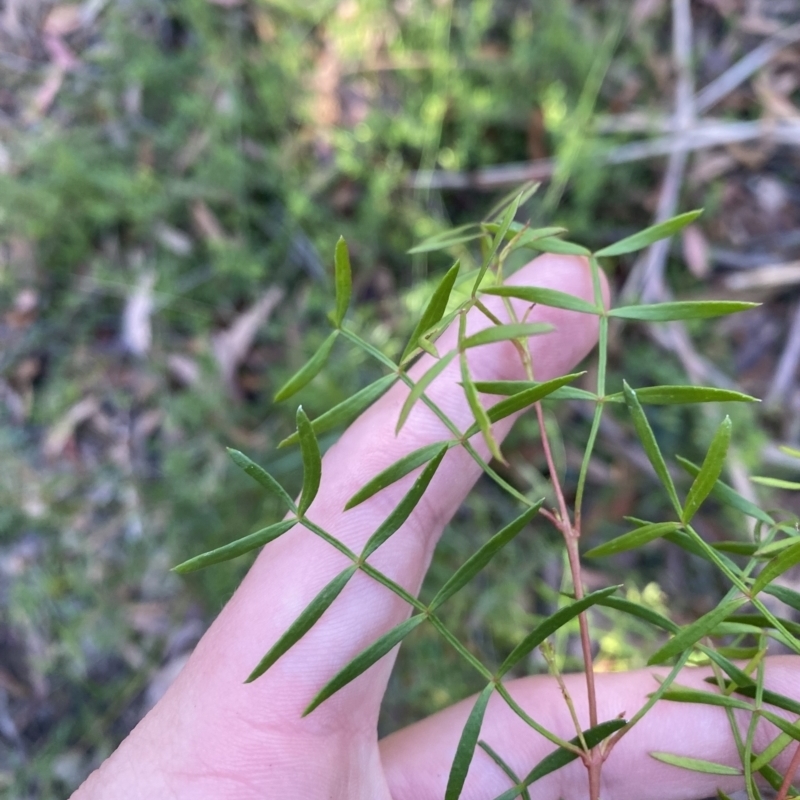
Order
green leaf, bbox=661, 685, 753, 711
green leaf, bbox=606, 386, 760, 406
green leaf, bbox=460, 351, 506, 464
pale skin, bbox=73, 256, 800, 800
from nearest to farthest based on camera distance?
green leaf, bbox=460, 351, 506, 464 < green leaf, bbox=606, 386, 760, 406 < green leaf, bbox=661, 685, 753, 711 < pale skin, bbox=73, 256, 800, 800

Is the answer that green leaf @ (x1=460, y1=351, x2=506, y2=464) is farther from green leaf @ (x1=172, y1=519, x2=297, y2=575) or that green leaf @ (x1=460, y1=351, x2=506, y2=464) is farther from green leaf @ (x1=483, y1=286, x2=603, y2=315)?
green leaf @ (x1=172, y1=519, x2=297, y2=575)

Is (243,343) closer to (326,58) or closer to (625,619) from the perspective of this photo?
(326,58)

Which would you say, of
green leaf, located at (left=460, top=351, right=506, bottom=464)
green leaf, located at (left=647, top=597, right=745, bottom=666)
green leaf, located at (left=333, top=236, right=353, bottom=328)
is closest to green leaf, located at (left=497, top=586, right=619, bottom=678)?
green leaf, located at (left=647, top=597, right=745, bottom=666)

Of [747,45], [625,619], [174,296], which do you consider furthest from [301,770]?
[747,45]

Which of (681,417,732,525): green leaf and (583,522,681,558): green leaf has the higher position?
(681,417,732,525): green leaf

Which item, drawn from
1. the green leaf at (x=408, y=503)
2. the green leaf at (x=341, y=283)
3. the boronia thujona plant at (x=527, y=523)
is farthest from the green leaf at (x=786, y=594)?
the green leaf at (x=341, y=283)
